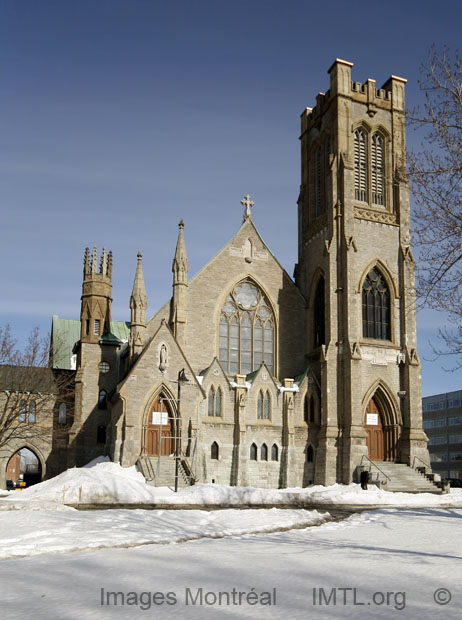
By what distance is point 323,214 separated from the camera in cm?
4712

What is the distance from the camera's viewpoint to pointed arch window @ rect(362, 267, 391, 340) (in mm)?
44344

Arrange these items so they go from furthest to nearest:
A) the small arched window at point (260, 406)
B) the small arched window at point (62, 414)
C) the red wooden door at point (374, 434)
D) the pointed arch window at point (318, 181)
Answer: the pointed arch window at point (318, 181) → the small arched window at point (62, 414) → the red wooden door at point (374, 434) → the small arched window at point (260, 406)

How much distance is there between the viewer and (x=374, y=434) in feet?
143

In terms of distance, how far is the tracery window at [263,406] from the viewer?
1655 inches

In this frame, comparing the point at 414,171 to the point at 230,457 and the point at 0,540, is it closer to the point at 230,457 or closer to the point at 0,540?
the point at 0,540

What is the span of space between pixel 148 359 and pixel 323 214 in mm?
17011

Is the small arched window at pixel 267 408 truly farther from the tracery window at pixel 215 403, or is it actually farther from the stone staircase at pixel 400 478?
the stone staircase at pixel 400 478

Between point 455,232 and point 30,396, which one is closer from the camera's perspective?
point 455,232

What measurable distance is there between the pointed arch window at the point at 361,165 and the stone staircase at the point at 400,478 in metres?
18.0

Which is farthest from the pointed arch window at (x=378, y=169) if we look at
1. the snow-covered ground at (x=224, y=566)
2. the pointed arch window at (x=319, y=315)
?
the snow-covered ground at (x=224, y=566)

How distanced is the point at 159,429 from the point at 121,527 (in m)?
23.6

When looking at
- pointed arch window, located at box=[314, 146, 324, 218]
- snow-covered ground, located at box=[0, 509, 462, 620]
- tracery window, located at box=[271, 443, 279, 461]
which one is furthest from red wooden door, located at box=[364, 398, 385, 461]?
snow-covered ground, located at box=[0, 509, 462, 620]

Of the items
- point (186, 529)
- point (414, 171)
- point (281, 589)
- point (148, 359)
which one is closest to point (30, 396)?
point (148, 359)

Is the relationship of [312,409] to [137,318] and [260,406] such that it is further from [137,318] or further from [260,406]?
[137,318]
